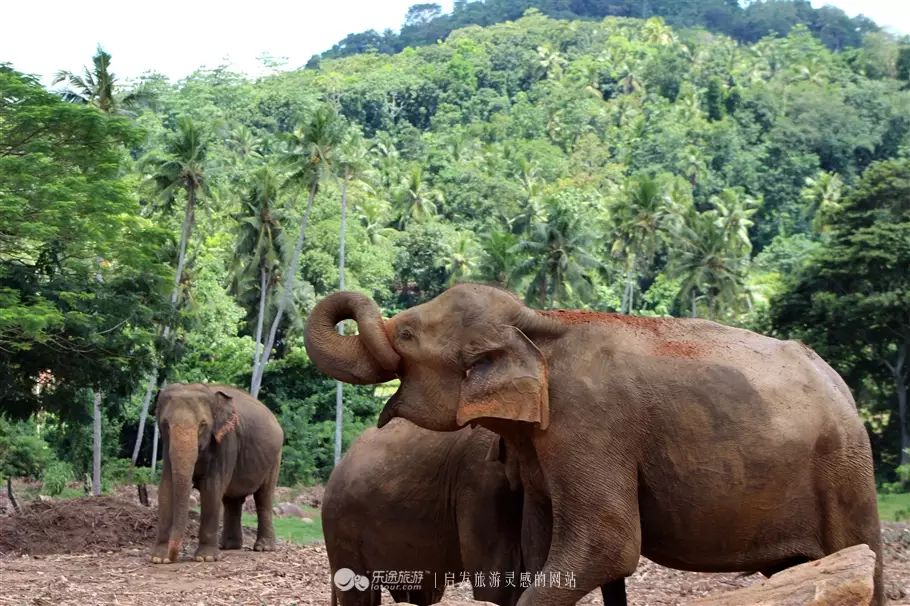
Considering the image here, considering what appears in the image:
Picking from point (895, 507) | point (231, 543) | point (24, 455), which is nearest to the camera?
point (231, 543)

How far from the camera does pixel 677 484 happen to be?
6.69 meters

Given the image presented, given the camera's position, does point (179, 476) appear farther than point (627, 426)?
Yes

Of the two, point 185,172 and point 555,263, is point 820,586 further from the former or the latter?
point 555,263

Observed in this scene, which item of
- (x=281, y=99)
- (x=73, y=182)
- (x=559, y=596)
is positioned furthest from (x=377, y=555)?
(x=281, y=99)

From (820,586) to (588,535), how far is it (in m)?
1.56

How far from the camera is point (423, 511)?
307 inches

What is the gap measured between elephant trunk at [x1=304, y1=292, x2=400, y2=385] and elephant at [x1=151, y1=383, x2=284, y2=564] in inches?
378

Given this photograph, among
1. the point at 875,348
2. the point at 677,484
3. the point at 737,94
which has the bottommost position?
the point at 875,348

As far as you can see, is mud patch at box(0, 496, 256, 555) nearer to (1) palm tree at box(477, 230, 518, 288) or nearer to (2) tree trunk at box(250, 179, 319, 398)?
(2) tree trunk at box(250, 179, 319, 398)

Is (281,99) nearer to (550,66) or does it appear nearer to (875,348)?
(550,66)

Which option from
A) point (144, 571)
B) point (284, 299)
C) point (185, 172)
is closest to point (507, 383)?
point (144, 571)

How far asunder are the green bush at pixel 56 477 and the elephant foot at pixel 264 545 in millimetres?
15427

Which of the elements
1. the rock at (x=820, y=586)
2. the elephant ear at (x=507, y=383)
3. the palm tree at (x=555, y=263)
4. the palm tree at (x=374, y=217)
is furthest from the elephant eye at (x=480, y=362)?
the palm tree at (x=374, y=217)

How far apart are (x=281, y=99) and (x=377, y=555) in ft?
347
